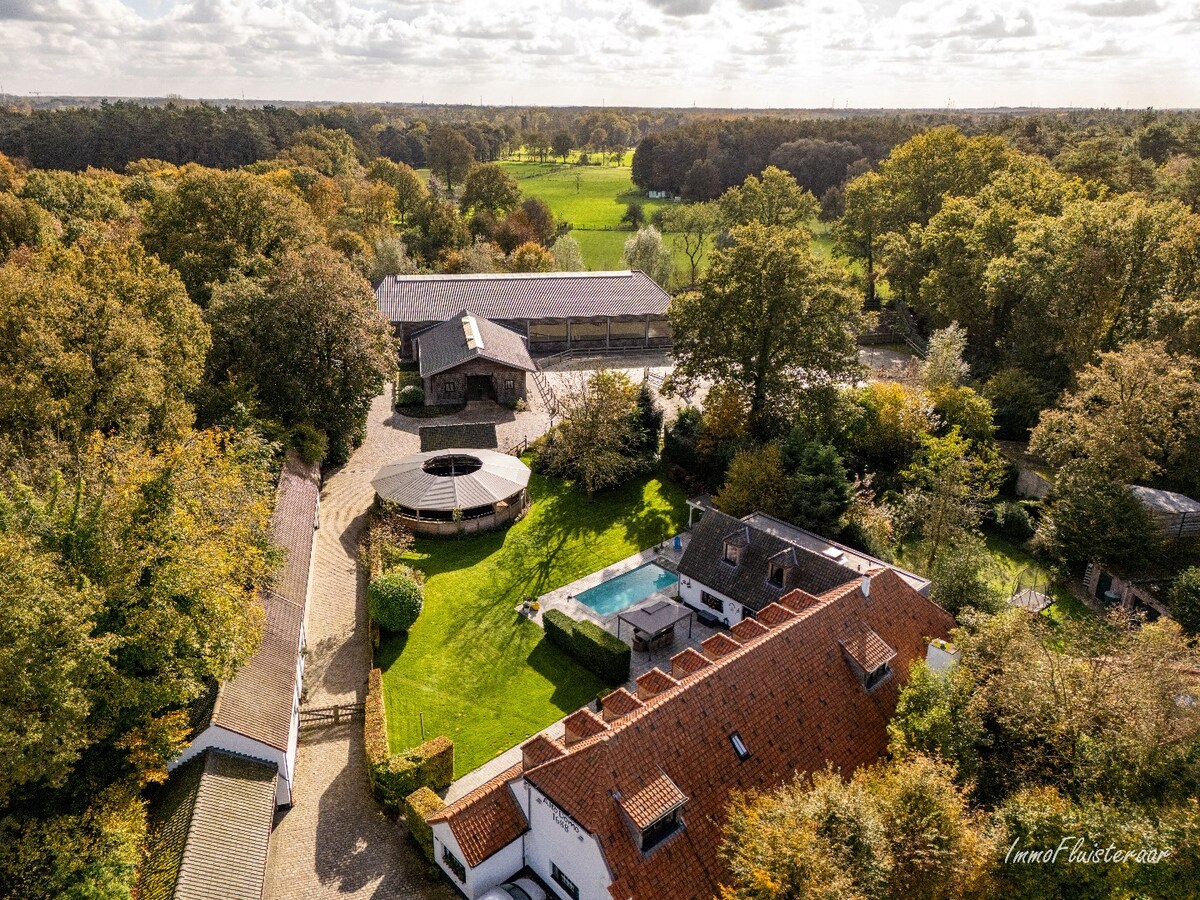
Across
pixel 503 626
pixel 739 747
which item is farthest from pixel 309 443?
pixel 739 747

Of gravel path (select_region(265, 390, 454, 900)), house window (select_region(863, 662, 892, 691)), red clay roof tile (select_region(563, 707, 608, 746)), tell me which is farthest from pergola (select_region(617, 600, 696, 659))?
gravel path (select_region(265, 390, 454, 900))

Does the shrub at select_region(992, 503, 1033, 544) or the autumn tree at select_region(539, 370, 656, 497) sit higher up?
the autumn tree at select_region(539, 370, 656, 497)

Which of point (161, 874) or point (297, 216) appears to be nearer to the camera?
point (161, 874)

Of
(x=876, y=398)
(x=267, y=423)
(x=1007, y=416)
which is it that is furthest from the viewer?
(x=1007, y=416)

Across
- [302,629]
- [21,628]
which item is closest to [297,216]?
[302,629]

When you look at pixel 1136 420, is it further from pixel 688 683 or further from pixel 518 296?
pixel 518 296

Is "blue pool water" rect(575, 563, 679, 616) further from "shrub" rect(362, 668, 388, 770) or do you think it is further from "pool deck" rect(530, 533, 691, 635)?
"shrub" rect(362, 668, 388, 770)

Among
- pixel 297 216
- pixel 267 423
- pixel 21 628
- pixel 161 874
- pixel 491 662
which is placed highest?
pixel 297 216

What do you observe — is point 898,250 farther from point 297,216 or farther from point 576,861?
point 576,861
